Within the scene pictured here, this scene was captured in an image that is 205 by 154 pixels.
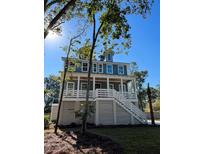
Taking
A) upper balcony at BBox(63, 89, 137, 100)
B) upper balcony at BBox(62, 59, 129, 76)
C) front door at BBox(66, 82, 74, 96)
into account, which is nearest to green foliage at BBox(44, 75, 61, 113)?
front door at BBox(66, 82, 74, 96)

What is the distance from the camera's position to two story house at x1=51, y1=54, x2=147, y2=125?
6.86 m

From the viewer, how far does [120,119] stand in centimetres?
691

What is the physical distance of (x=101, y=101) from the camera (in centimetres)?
708

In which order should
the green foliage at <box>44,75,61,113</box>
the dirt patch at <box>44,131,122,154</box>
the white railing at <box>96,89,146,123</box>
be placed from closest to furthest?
the dirt patch at <box>44,131,122,154</box>
the green foliage at <box>44,75,61,113</box>
the white railing at <box>96,89,146,123</box>

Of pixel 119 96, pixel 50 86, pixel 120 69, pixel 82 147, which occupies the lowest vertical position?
pixel 82 147

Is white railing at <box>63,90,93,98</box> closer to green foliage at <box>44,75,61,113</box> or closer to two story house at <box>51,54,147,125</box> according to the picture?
two story house at <box>51,54,147,125</box>

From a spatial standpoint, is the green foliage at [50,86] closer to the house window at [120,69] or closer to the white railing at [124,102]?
the white railing at [124,102]

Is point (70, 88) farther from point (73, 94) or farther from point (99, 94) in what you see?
point (99, 94)

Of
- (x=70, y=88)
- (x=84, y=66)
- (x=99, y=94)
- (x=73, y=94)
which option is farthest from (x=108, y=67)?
(x=73, y=94)
